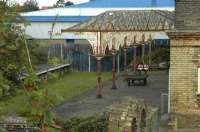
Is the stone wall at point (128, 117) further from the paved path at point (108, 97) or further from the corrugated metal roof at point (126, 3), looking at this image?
the corrugated metal roof at point (126, 3)

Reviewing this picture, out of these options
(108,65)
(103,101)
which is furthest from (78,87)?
(108,65)

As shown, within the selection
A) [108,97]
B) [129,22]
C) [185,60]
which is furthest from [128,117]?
[129,22]

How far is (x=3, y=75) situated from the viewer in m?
4.84

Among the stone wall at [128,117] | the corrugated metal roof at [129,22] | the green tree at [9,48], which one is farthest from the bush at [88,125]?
the corrugated metal roof at [129,22]

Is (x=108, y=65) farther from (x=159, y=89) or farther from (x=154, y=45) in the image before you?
(x=159, y=89)

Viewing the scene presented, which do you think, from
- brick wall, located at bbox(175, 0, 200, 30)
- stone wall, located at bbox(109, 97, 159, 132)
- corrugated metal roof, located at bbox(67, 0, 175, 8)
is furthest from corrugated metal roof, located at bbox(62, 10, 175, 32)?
corrugated metal roof, located at bbox(67, 0, 175, 8)

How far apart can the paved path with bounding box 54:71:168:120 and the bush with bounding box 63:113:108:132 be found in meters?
3.58

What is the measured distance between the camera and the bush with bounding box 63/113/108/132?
1324 cm

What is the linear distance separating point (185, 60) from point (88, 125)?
14.3 ft

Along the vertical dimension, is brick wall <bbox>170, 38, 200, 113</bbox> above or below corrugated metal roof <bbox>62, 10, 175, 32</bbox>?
below

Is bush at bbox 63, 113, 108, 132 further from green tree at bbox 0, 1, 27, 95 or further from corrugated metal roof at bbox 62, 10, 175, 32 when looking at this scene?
corrugated metal roof at bbox 62, 10, 175, 32

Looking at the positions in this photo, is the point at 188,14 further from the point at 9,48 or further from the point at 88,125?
the point at 9,48

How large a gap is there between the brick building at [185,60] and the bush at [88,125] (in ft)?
12.2

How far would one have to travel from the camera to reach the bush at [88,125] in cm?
1324
